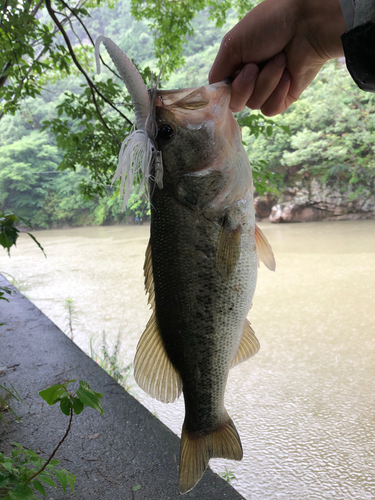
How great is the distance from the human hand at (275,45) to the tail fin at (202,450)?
105cm

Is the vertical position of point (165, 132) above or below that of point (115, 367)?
above

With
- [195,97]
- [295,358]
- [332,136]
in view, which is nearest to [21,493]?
[195,97]

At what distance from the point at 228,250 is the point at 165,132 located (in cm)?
38

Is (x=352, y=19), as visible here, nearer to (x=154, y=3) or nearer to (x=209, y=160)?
(x=209, y=160)

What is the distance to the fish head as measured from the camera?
976 mm

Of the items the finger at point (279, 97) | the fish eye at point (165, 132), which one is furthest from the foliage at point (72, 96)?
the finger at point (279, 97)

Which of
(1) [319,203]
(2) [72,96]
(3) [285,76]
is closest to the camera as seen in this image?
(3) [285,76]

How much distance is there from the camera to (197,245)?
39.1 inches

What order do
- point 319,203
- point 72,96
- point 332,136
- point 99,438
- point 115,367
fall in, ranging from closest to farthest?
1. point 99,438
2. point 72,96
3. point 115,367
4. point 332,136
5. point 319,203

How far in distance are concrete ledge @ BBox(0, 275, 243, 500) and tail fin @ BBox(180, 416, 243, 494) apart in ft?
3.41

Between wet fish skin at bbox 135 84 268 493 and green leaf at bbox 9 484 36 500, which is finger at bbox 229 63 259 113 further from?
green leaf at bbox 9 484 36 500

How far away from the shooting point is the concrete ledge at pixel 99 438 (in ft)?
6.29

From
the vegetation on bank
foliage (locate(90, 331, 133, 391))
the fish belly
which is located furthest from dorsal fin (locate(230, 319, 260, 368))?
foliage (locate(90, 331, 133, 391))

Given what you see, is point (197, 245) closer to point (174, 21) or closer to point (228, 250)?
point (228, 250)
